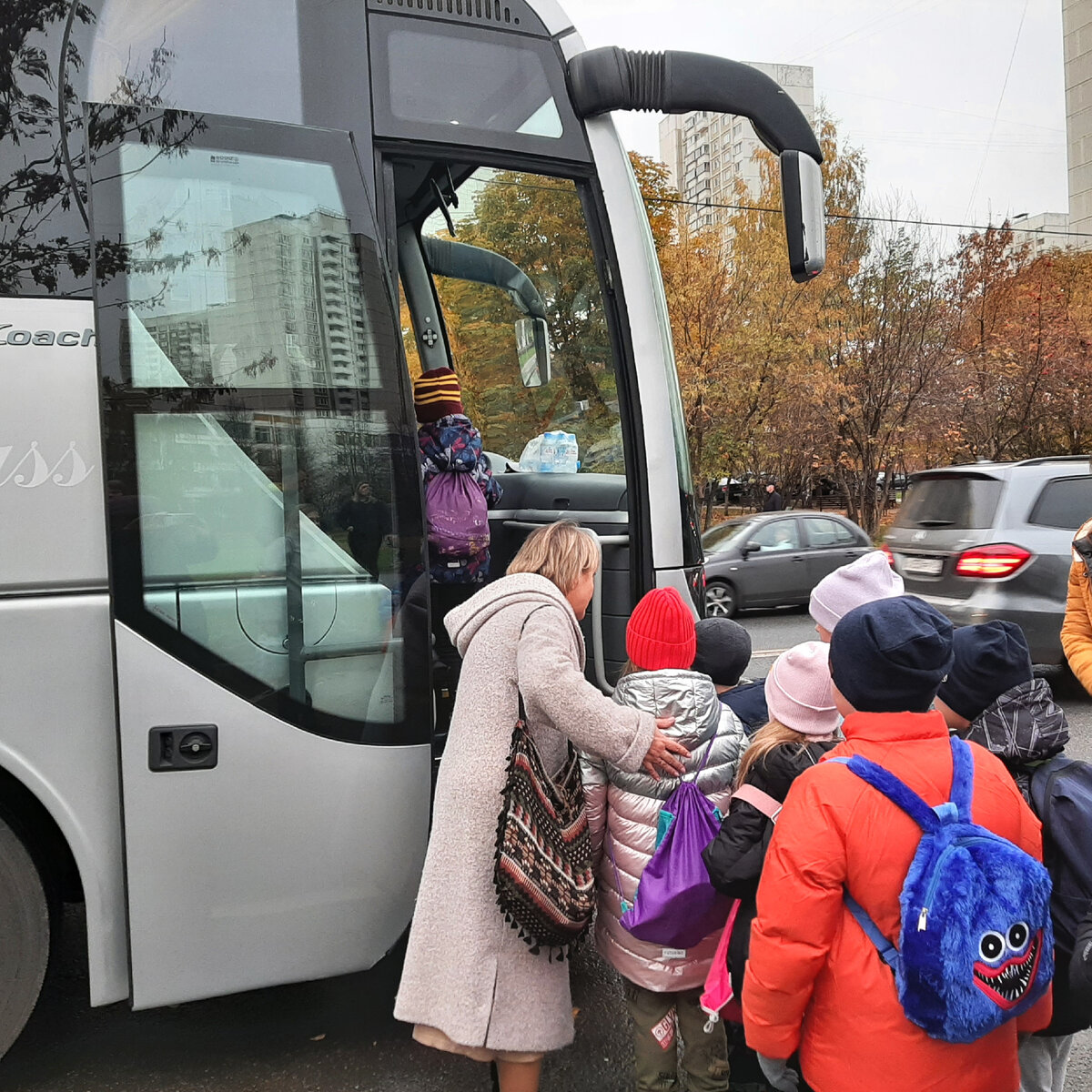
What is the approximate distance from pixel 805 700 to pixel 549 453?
1988 millimetres

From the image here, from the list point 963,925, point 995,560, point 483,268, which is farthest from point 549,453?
point 995,560

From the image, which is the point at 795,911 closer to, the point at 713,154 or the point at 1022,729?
the point at 1022,729

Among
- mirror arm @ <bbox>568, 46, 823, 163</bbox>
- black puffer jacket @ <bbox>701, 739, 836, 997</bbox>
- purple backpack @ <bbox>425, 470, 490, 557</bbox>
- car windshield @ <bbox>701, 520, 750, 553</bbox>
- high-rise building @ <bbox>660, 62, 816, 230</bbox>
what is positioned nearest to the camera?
black puffer jacket @ <bbox>701, 739, 836, 997</bbox>

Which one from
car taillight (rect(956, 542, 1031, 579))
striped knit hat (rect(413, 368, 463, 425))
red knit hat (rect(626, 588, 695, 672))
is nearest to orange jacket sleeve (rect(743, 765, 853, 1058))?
red knit hat (rect(626, 588, 695, 672))

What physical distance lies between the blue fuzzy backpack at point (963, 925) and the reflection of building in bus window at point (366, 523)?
160cm

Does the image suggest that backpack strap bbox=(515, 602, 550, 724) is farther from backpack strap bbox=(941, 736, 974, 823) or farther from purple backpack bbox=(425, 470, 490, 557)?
purple backpack bbox=(425, 470, 490, 557)

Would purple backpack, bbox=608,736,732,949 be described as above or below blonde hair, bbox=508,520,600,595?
below

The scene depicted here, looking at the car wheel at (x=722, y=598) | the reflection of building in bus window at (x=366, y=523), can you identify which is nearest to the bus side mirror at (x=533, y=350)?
the reflection of building in bus window at (x=366, y=523)

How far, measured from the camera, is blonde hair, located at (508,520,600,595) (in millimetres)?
2809

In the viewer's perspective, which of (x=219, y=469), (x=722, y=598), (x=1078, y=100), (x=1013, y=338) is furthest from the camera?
(x=1078, y=100)

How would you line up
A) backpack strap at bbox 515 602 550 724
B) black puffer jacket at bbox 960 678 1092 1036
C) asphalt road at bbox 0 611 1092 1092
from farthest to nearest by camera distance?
asphalt road at bbox 0 611 1092 1092 < backpack strap at bbox 515 602 550 724 < black puffer jacket at bbox 960 678 1092 1036

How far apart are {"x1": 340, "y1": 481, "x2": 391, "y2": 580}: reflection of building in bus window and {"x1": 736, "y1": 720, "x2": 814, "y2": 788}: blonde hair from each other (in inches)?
47.2

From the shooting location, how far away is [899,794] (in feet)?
6.23

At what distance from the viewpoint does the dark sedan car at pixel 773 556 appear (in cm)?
1355
